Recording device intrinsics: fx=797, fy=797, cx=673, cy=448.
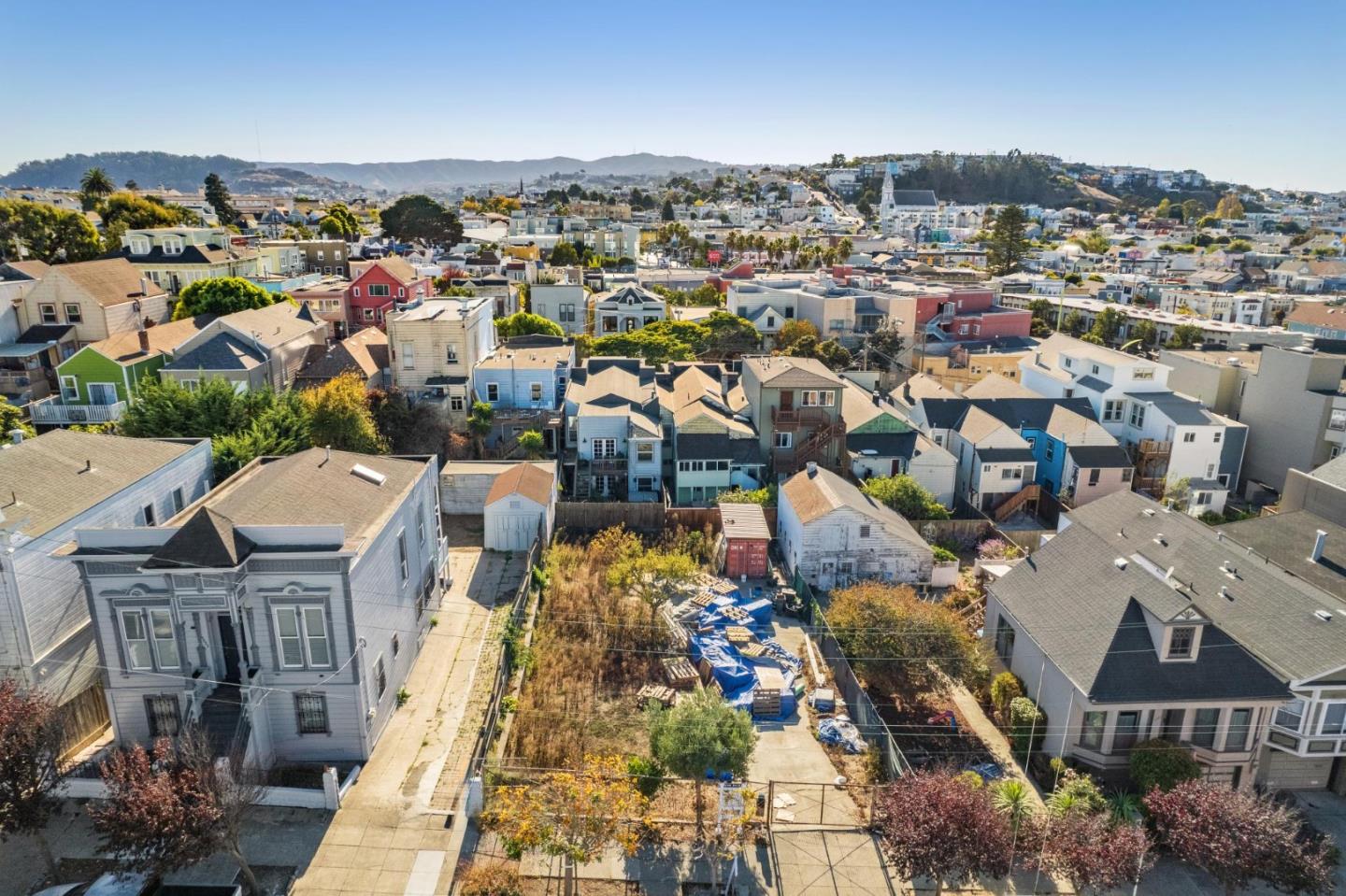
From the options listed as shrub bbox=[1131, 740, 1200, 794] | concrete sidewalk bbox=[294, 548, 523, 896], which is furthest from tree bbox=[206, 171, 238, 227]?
shrub bbox=[1131, 740, 1200, 794]

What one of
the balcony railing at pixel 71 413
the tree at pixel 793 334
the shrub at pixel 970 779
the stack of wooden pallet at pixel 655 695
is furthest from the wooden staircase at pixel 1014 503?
the balcony railing at pixel 71 413

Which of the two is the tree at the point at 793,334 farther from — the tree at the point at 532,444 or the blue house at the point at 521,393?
the tree at the point at 532,444

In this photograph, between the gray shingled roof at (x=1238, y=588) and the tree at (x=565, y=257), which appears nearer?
the gray shingled roof at (x=1238, y=588)

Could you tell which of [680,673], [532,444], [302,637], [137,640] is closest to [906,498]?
[680,673]

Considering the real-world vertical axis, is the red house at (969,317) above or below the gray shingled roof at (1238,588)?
above

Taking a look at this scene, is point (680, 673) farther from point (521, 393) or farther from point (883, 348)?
point (883, 348)
